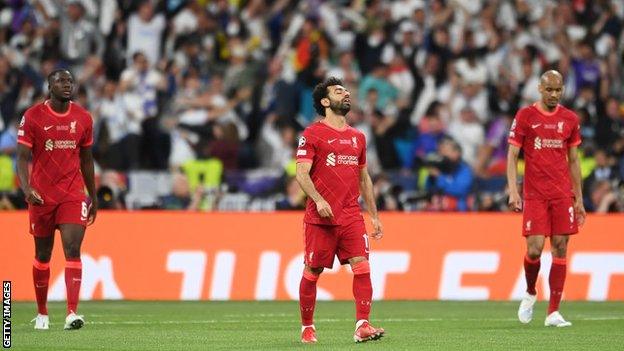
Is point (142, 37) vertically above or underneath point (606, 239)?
above

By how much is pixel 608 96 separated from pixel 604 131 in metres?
1.17

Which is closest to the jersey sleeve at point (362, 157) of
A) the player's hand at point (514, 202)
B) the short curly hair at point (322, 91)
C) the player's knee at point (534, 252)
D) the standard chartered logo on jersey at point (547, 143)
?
the short curly hair at point (322, 91)

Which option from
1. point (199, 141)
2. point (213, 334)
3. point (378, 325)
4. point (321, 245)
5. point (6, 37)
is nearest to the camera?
point (321, 245)

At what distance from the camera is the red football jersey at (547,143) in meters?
15.7

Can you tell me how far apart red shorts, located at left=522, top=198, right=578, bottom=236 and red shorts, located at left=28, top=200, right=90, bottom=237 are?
4.62 metres

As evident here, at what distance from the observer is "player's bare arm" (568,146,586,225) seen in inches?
620

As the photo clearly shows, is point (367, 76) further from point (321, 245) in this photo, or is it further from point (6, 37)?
point (321, 245)

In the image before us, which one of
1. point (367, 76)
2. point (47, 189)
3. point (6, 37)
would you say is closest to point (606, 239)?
point (367, 76)

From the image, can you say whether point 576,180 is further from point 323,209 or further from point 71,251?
point 71,251

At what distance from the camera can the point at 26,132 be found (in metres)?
14.6

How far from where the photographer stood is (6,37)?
2666cm

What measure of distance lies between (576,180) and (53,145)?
5.44 metres

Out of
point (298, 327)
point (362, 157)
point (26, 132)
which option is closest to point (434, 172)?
point (298, 327)

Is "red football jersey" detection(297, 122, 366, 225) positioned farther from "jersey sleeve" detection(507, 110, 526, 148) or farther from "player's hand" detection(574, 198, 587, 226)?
"player's hand" detection(574, 198, 587, 226)
